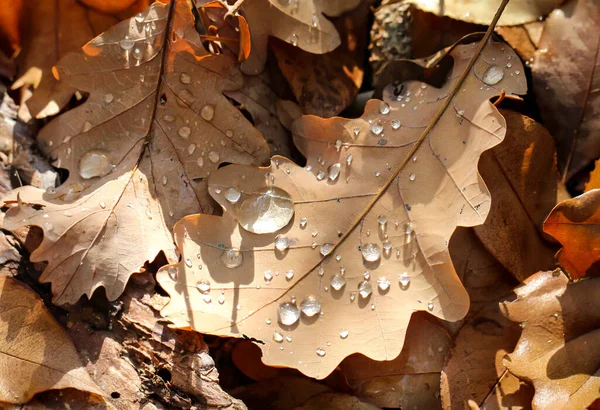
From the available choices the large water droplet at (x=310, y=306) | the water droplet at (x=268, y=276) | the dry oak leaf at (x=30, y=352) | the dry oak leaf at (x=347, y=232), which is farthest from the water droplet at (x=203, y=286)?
the dry oak leaf at (x=30, y=352)

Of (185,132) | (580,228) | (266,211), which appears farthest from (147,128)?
(580,228)

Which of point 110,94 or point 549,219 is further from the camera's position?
point 110,94

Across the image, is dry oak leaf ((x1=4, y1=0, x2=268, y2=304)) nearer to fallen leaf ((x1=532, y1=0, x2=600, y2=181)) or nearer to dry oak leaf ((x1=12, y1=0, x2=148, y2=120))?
dry oak leaf ((x1=12, y1=0, x2=148, y2=120))

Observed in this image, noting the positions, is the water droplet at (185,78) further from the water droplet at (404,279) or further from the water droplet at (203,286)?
the water droplet at (404,279)

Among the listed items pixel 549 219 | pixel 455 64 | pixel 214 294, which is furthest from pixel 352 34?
pixel 214 294

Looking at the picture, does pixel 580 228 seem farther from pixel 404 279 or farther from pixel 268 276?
pixel 268 276

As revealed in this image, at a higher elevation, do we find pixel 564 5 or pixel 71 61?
pixel 564 5

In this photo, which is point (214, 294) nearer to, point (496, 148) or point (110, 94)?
point (110, 94)

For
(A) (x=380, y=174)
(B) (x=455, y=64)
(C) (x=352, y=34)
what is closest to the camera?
(A) (x=380, y=174)
